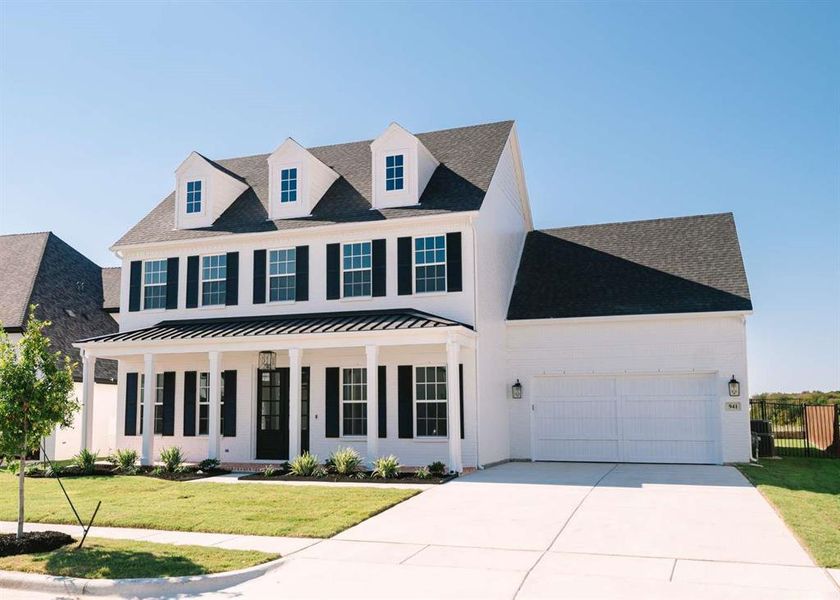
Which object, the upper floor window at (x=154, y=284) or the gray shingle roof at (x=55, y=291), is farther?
the gray shingle roof at (x=55, y=291)

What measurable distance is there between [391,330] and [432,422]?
111 inches

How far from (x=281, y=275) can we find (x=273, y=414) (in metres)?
3.69

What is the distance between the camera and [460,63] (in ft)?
50.4

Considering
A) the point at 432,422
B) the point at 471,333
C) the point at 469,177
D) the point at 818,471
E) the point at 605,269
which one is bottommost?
the point at 818,471

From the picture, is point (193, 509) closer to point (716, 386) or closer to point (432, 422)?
point (432, 422)

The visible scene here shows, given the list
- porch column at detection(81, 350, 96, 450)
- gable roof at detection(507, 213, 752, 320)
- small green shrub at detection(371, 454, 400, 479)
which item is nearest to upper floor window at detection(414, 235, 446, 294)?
gable roof at detection(507, 213, 752, 320)

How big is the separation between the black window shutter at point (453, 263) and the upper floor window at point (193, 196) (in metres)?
7.98

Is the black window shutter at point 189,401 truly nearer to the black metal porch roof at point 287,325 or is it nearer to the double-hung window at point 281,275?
the black metal porch roof at point 287,325

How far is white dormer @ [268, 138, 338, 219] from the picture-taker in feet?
68.1

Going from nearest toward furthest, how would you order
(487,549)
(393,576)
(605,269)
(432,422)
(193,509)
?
(393,576) < (487,549) < (193,509) < (432,422) < (605,269)

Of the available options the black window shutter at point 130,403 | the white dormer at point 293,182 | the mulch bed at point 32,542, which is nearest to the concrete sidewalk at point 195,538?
the mulch bed at point 32,542

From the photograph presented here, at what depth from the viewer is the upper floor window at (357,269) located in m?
19.5

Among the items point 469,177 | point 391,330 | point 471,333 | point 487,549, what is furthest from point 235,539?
point 469,177

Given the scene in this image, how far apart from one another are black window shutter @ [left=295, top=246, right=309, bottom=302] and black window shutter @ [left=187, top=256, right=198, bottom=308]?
10.4 feet
